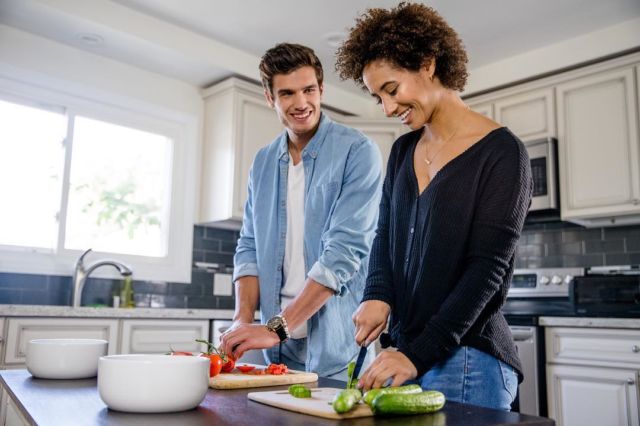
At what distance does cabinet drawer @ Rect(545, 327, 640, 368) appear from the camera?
2918mm

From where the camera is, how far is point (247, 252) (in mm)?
1702

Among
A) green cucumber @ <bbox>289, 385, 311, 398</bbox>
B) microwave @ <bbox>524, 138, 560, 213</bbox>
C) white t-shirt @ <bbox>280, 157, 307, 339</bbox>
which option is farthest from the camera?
microwave @ <bbox>524, 138, 560, 213</bbox>

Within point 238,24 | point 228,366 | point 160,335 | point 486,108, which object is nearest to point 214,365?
point 228,366

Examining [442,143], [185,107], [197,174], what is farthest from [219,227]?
[442,143]

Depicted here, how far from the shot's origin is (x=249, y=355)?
155 centimetres

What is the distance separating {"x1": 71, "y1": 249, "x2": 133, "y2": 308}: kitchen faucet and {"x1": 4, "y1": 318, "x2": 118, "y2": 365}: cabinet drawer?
334mm

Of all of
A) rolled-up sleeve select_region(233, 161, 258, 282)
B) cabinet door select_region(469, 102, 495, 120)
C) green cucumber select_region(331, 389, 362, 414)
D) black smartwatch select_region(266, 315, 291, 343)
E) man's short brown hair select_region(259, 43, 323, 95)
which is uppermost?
cabinet door select_region(469, 102, 495, 120)

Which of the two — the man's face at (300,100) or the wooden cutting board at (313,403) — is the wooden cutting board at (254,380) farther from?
the man's face at (300,100)

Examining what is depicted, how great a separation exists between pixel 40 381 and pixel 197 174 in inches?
118

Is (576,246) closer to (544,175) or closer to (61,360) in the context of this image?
(544,175)

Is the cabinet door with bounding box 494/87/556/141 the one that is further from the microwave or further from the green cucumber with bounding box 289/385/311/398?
the green cucumber with bounding box 289/385/311/398

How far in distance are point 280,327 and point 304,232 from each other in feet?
0.95

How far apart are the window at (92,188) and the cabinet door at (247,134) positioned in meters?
0.39

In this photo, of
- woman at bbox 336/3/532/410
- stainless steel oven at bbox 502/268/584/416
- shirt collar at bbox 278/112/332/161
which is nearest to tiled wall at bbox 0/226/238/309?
stainless steel oven at bbox 502/268/584/416
